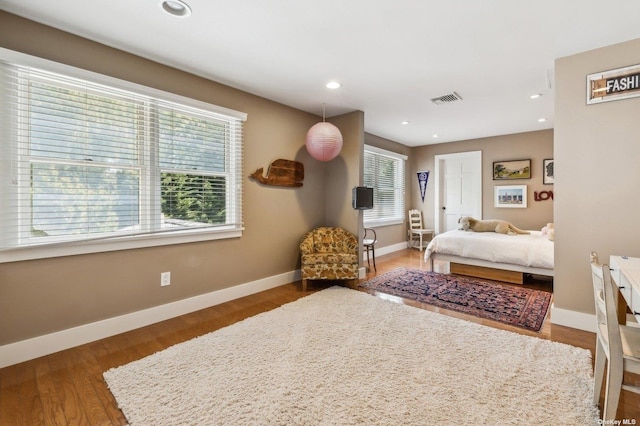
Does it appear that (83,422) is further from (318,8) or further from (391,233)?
(391,233)

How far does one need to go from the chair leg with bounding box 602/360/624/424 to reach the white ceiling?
2207 millimetres

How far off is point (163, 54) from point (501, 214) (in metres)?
6.28

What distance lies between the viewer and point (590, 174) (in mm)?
2547

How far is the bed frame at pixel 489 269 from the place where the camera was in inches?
153

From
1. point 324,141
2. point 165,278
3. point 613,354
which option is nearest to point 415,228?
point 324,141

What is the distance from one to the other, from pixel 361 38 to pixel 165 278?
2.84m

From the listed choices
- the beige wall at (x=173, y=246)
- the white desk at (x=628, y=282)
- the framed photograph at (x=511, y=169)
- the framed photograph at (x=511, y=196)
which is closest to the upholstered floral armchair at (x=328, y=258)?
the beige wall at (x=173, y=246)

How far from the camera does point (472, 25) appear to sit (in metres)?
2.19

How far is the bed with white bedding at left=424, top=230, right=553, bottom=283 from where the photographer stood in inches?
149

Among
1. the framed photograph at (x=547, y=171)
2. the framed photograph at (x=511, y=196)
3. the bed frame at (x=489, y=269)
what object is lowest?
the bed frame at (x=489, y=269)

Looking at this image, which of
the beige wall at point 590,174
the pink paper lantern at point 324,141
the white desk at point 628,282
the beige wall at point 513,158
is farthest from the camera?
the beige wall at point 513,158

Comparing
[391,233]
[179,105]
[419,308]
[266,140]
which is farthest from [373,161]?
[179,105]

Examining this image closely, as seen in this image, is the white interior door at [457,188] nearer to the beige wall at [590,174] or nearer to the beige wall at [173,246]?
the beige wall at [173,246]

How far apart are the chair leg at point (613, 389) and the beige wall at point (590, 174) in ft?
5.39
